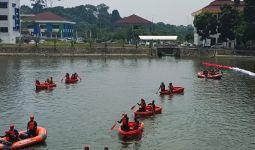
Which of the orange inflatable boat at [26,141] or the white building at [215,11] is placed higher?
the white building at [215,11]

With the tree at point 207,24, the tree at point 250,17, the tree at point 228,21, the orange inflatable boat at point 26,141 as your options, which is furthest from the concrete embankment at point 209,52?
the orange inflatable boat at point 26,141

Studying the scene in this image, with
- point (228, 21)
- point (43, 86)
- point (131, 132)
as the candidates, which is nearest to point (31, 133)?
point (131, 132)

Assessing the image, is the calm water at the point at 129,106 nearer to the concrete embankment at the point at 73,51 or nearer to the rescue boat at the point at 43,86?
the rescue boat at the point at 43,86

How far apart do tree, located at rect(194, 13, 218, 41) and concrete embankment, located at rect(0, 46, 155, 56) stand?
53.0 ft

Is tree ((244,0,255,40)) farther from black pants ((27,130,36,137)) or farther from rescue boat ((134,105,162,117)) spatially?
black pants ((27,130,36,137))

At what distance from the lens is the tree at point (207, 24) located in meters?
125

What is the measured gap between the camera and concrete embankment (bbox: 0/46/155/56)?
121 metres

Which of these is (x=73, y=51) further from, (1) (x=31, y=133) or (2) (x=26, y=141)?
(2) (x=26, y=141)

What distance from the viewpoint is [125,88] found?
62.6 metres

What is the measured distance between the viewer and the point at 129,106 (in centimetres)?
4869

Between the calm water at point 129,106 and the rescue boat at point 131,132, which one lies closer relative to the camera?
the rescue boat at point 131,132

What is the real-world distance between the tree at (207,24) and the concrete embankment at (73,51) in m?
16.1

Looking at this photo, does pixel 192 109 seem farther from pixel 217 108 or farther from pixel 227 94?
pixel 227 94

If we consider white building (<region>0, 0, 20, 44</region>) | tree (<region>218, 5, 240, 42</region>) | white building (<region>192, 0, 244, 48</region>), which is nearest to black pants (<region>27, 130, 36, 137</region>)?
tree (<region>218, 5, 240, 42</region>)
